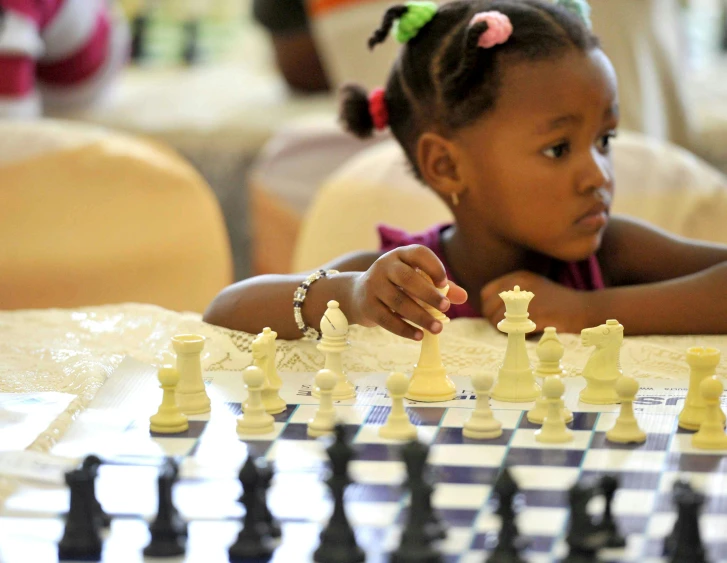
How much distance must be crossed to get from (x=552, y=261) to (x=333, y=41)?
1.82 m

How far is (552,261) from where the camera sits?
181 cm

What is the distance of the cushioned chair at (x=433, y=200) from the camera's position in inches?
89.4

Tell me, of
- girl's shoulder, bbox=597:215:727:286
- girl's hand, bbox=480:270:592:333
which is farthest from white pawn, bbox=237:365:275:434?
girl's shoulder, bbox=597:215:727:286

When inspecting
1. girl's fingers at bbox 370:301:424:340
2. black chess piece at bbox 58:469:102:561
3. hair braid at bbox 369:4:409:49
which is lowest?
girl's fingers at bbox 370:301:424:340

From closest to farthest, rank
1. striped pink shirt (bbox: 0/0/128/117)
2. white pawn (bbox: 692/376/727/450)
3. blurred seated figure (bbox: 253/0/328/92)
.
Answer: white pawn (bbox: 692/376/727/450) → striped pink shirt (bbox: 0/0/128/117) → blurred seated figure (bbox: 253/0/328/92)

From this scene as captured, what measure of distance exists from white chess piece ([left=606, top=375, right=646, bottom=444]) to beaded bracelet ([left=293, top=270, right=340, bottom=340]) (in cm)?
51

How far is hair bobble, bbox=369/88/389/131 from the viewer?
1.85m

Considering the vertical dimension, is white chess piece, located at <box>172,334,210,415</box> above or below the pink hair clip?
below

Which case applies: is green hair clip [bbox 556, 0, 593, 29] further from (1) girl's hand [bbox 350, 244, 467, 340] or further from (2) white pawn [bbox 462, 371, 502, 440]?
(2) white pawn [bbox 462, 371, 502, 440]

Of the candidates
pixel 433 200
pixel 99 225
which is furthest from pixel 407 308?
pixel 99 225

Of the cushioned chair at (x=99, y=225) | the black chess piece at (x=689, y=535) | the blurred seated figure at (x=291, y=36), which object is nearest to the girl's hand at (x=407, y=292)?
the black chess piece at (x=689, y=535)

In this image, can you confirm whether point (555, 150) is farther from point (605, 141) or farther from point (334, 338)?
point (334, 338)

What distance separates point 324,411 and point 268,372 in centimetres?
14

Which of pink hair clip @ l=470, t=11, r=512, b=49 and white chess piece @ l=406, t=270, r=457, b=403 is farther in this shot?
pink hair clip @ l=470, t=11, r=512, b=49
